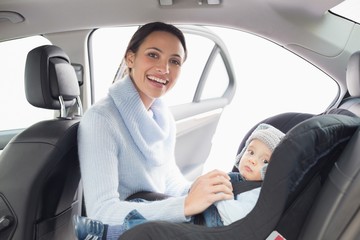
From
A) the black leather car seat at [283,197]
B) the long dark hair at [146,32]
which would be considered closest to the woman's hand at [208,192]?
the black leather car seat at [283,197]

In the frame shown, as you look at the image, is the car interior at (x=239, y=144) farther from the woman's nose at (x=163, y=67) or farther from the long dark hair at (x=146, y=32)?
the woman's nose at (x=163, y=67)

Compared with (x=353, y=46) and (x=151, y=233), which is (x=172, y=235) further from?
(x=353, y=46)

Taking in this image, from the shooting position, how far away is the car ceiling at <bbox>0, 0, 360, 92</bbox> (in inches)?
72.1

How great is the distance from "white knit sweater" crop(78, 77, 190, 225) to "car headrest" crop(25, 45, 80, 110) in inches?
8.7

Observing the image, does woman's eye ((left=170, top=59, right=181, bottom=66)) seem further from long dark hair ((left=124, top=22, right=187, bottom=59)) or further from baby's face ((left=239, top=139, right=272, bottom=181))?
baby's face ((left=239, top=139, right=272, bottom=181))

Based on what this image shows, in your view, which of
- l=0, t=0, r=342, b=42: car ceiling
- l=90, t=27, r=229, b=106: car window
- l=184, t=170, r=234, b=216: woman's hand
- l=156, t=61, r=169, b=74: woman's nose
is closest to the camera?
l=184, t=170, r=234, b=216: woman's hand

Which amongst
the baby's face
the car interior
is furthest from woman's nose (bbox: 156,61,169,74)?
the baby's face

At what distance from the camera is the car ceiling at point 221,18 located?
6.00 ft

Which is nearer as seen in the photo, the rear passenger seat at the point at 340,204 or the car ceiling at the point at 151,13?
the rear passenger seat at the point at 340,204

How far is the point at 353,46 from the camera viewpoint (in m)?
1.99

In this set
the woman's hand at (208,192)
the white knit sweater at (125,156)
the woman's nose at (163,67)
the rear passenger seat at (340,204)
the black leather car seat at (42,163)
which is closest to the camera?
the rear passenger seat at (340,204)

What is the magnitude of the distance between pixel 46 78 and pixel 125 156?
1.57ft

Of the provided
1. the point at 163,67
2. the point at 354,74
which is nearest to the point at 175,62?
the point at 163,67

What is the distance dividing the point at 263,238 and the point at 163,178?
0.83 metres
